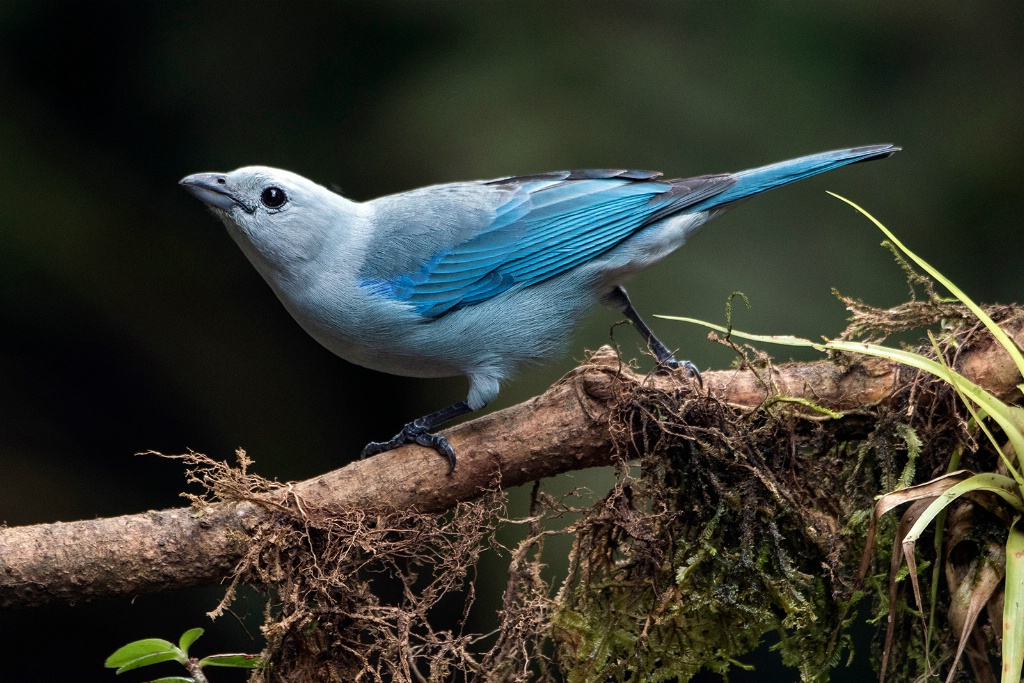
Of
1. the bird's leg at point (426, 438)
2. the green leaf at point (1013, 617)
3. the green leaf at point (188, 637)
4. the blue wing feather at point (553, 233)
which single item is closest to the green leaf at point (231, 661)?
the green leaf at point (188, 637)

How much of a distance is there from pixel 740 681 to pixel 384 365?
101 inches

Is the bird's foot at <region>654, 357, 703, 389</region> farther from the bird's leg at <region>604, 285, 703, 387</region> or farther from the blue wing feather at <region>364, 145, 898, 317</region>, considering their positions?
the blue wing feather at <region>364, 145, 898, 317</region>

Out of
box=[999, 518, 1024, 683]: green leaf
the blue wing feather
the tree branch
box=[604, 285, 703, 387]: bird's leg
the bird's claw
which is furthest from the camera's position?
box=[604, 285, 703, 387]: bird's leg

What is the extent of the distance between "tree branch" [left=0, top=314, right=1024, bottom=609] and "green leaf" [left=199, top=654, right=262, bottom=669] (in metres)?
0.25

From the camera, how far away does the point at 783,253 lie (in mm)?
4617

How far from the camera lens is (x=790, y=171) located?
10.7ft

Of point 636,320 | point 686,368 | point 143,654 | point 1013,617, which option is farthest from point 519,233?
point 1013,617

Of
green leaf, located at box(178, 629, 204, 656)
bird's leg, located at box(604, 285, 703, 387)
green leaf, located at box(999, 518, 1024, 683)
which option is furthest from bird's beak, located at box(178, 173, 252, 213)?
green leaf, located at box(999, 518, 1024, 683)

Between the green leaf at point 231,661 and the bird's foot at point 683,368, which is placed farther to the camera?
the bird's foot at point 683,368

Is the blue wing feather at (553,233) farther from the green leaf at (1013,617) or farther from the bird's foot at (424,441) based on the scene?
the green leaf at (1013,617)

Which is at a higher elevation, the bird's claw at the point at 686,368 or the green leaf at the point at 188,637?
the bird's claw at the point at 686,368

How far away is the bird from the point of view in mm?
3266

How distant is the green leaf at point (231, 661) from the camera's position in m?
2.50

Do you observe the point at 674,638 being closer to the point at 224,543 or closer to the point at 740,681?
the point at 224,543
